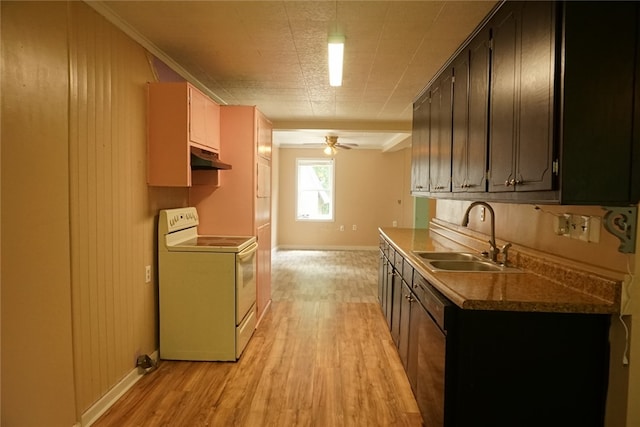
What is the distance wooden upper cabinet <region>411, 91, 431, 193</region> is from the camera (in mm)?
3462

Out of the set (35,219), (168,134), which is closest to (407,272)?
(168,134)

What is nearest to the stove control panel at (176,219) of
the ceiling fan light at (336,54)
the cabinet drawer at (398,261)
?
the ceiling fan light at (336,54)

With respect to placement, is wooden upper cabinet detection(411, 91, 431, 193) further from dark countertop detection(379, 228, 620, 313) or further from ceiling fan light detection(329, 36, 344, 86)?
dark countertop detection(379, 228, 620, 313)

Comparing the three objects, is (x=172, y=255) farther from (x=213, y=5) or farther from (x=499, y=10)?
(x=499, y=10)

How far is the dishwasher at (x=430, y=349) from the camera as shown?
1.71m

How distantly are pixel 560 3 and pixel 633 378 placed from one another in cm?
151

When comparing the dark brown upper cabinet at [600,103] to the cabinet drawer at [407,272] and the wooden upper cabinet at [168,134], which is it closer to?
the cabinet drawer at [407,272]

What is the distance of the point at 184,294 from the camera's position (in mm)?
2980

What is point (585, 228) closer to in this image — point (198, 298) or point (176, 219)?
point (198, 298)

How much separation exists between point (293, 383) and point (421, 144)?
244 centimetres

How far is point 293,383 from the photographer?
2.68 m

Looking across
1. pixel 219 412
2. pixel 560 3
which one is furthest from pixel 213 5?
pixel 219 412

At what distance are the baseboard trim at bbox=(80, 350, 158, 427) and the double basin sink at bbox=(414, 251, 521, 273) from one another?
84.6 inches

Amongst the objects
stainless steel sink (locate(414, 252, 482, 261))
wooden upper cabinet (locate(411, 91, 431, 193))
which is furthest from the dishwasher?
wooden upper cabinet (locate(411, 91, 431, 193))
